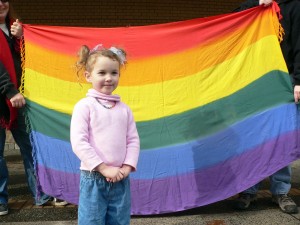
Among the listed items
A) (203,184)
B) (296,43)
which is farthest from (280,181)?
(296,43)

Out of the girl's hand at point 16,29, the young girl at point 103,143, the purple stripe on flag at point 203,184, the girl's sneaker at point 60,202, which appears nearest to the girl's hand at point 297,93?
the purple stripe on flag at point 203,184

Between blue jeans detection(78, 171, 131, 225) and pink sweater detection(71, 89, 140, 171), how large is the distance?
0.10 m

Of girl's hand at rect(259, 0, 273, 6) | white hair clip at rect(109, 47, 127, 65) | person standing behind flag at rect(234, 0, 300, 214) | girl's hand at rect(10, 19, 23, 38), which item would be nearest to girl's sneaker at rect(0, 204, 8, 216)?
girl's hand at rect(10, 19, 23, 38)

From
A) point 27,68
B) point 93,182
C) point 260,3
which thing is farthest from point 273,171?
point 27,68

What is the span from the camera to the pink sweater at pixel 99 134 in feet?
7.88

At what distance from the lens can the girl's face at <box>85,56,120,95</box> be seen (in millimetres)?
→ 2484

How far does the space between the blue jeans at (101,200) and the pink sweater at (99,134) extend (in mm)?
A: 105

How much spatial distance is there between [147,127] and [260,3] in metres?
1.48

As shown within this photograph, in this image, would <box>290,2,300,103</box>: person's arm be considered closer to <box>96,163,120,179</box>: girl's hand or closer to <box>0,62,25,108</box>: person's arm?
<box>96,163,120,179</box>: girl's hand

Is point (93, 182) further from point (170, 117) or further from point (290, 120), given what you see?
point (290, 120)

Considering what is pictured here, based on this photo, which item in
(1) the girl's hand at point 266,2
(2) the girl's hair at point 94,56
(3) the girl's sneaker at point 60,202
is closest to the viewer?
(2) the girl's hair at point 94,56

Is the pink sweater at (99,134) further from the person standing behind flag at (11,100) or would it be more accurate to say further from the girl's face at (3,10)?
the girl's face at (3,10)

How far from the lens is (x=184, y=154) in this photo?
139 inches

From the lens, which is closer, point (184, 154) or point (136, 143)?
point (136, 143)
